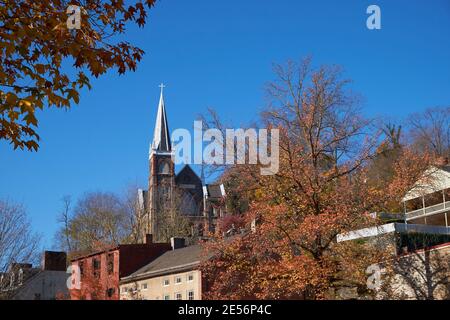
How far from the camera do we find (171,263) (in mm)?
45125

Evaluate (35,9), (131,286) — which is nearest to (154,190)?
(131,286)

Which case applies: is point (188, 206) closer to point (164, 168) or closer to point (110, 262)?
point (164, 168)

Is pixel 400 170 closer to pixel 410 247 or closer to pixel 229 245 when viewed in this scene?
pixel 410 247

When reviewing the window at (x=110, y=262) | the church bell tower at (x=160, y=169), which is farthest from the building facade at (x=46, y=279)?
the church bell tower at (x=160, y=169)

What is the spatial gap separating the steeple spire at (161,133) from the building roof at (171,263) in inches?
1905

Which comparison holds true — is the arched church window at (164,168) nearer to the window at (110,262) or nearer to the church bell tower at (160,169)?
the church bell tower at (160,169)

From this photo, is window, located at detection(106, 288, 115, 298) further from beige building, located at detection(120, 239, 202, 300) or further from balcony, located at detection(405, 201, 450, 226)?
balcony, located at detection(405, 201, 450, 226)

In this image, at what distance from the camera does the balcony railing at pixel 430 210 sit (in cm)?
4016

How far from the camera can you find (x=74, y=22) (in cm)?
892

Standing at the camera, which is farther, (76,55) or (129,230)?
(129,230)

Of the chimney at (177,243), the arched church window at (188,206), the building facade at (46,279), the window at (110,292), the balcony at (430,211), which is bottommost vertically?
the window at (110,292)

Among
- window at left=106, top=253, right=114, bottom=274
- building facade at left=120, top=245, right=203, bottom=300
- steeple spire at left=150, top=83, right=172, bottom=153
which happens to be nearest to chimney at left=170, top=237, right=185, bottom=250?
building facade at left=120, top=245, right=203, bottom=300

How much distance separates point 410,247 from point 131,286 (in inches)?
922

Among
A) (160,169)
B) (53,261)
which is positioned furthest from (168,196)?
(53,261)
